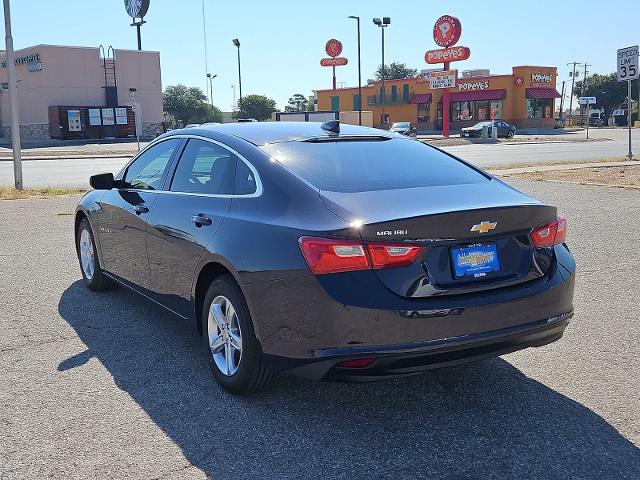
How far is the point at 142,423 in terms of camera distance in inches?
147

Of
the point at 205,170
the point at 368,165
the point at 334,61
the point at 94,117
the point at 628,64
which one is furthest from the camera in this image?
the point at 334,61

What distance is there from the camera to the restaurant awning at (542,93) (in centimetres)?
6962

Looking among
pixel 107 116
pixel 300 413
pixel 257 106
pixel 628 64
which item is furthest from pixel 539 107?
pixel 300 413

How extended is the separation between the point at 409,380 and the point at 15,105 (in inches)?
564

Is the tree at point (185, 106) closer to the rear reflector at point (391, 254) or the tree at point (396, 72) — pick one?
the tree at point (396, 72)

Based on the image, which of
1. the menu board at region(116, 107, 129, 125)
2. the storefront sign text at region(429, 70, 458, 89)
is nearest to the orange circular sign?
the storefront sign text at region(429, 70, 458, 89)

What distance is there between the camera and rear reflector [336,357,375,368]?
335 centimetres

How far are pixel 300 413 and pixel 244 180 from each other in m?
1.42

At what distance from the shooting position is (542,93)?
232 feet

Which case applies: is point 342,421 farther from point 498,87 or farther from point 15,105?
point 498,87

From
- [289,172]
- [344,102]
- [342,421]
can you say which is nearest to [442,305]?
[342,421]

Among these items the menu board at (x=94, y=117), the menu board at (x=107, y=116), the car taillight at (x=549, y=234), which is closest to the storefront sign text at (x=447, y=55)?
the menu board at (x=107, y=116)

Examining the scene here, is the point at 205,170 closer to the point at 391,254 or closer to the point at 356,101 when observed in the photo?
the point at 391,254

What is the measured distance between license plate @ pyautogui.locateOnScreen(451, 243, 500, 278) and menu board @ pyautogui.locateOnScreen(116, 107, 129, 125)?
5900cm
